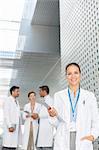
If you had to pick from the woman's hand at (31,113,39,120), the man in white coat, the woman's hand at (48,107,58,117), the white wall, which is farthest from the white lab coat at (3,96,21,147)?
the white wall

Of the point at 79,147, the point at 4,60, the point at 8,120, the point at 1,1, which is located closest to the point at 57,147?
the point at 79,147

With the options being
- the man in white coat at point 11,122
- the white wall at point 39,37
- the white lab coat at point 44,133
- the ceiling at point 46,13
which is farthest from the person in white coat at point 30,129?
the white wall at point 39,37

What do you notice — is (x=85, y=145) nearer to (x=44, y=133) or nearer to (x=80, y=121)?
(x=80, y=121)

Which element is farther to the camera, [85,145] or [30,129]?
[30,129]

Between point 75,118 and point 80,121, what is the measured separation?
0.05 metres

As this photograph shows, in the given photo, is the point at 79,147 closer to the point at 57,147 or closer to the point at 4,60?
the point at 57,147

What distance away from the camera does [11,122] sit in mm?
5598

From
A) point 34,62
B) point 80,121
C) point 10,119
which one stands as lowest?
point 80,121

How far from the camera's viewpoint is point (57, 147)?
8.38ft

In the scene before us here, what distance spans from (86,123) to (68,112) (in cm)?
17

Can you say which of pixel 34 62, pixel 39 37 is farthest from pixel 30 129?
pixel 34 62

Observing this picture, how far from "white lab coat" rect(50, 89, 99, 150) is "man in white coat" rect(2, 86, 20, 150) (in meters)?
3.10

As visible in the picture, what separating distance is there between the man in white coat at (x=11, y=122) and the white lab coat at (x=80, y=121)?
3.10 metres

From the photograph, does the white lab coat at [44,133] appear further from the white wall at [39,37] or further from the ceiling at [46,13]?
the white wall at [39,37]
